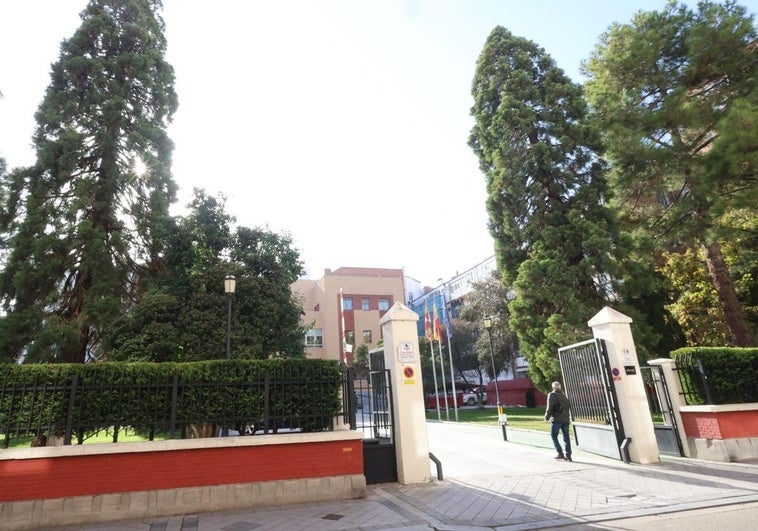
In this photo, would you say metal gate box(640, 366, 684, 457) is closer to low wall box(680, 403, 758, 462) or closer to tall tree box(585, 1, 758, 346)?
low wall box(680, 403, 758, 462)

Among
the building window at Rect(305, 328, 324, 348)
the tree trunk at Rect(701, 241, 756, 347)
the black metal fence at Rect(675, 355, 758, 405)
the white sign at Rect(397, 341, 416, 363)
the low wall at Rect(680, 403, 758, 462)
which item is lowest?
the low wall at Rect(680, 403, 758, 462)

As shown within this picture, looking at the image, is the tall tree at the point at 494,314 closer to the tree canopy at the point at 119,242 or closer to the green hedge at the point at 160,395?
the tree canopy at the point at 119,242

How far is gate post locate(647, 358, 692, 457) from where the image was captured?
9.51 m

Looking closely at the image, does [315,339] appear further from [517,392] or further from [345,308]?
[517,392]

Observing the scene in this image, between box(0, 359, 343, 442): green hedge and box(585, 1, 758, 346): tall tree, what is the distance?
11926 mm

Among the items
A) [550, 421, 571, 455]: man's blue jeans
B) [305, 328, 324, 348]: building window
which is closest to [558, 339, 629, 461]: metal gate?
[550, 421, 571, 455]: man's blue jeans

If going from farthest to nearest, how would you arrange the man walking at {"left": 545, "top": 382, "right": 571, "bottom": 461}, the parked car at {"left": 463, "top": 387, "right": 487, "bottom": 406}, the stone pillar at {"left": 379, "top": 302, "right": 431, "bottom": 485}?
the parked car at {"left": 463, "top": 387, "right": 487, "bottom": 406} → the man walking at {"left": 545, "top": 382, "right": 571, "bottom": 461} → the stone pillar at {"left": 379, "top": 302, "right": 431, "bottom": 485}

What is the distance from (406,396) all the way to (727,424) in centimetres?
689

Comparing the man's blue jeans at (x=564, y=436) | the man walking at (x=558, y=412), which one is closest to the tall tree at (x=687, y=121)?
the man walking at (x=558, y=412)

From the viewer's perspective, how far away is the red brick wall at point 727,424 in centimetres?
885

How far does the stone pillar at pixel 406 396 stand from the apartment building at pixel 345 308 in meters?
32.7

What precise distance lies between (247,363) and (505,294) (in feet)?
92.8

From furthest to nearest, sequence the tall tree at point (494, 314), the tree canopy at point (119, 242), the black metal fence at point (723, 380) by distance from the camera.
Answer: the tall tree at point (494, 314)
the tree canopy at point (119, 242)
the black metal fence at point (723, 380)

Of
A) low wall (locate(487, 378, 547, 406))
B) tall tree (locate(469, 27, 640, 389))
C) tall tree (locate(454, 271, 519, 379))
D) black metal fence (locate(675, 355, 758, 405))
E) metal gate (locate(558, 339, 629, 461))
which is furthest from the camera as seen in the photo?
tall tree (locate(454, 271, 519, 379))
